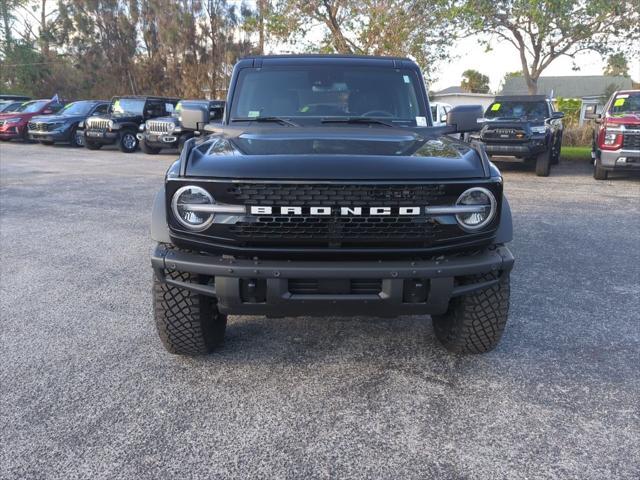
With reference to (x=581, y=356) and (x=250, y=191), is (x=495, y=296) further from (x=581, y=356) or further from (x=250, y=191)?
(x=250, y=191)

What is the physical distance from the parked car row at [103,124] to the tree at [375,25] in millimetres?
4904

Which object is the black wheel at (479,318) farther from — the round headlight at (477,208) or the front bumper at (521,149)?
the front bumper at (521,149)

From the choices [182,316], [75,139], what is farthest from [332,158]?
[75,139]

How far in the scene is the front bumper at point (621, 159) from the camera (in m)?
9.88

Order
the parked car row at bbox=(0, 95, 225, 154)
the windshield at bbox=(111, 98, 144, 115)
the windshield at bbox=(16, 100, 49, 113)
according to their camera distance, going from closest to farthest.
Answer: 1. the parked car row at bbox=(0, 95, 225, 154)
2. the windshield at bbox=(111, 98, 144, 115)
3. the windshield at bbox=(16, 100, 49, 113)

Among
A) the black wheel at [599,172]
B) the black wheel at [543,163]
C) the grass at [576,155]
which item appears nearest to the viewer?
the black wheel at [599,172]

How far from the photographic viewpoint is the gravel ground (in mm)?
2213

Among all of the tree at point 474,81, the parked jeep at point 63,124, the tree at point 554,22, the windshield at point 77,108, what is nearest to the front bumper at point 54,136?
the parked jeep at point 63,124

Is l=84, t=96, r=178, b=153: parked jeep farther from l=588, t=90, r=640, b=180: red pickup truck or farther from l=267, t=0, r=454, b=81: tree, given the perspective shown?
l=588, t=90, r=640, b=180: red pickup truck

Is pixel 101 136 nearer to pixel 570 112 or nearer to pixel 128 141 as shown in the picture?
pixel 128 141

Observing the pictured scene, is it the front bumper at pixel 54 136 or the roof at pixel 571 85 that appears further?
the roof at pixel 571 85

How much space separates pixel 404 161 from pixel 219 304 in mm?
1157

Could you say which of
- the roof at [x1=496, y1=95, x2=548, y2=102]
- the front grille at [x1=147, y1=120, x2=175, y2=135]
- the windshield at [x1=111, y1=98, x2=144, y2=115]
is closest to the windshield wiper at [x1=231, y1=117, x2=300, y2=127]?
the roof at [x1=496, y1=95, x2=548, y2=102]

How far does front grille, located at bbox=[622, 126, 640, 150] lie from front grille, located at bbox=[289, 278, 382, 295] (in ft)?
31.1
